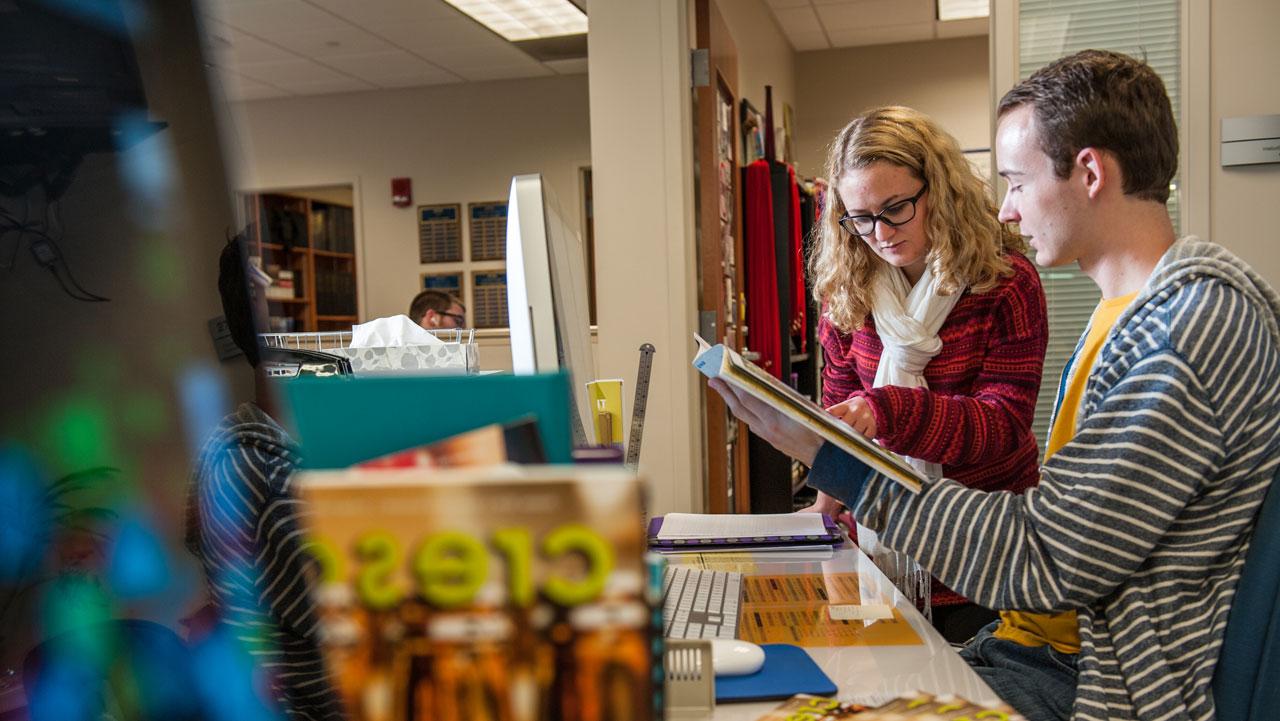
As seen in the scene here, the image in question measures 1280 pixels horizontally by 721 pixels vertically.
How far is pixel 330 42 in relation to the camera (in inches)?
220

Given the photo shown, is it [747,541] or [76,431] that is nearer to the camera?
[76,431]

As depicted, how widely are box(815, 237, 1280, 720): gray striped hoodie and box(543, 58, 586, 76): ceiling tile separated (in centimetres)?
564

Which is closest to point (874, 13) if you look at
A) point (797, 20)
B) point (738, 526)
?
point (797, 20)

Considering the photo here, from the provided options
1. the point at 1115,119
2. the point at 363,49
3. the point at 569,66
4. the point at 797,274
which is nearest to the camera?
the point at 1115,119

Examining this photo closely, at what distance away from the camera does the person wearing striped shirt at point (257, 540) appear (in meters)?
0.45

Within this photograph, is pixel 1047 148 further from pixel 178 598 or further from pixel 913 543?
pixel 178 598

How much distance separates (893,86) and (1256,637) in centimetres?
577

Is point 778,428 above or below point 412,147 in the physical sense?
below

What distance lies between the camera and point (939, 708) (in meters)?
0.65

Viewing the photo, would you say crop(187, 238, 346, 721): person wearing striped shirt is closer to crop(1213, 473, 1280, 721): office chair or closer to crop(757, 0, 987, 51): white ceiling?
crop(1213, 473, 1280, 721): office chair

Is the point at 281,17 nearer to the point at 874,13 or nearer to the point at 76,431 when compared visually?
the point at 874,13

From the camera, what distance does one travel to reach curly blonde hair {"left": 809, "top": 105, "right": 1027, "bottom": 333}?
1.57 meters

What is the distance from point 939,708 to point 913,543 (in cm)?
29

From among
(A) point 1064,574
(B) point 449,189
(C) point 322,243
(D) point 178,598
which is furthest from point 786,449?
(C) point 322,243
